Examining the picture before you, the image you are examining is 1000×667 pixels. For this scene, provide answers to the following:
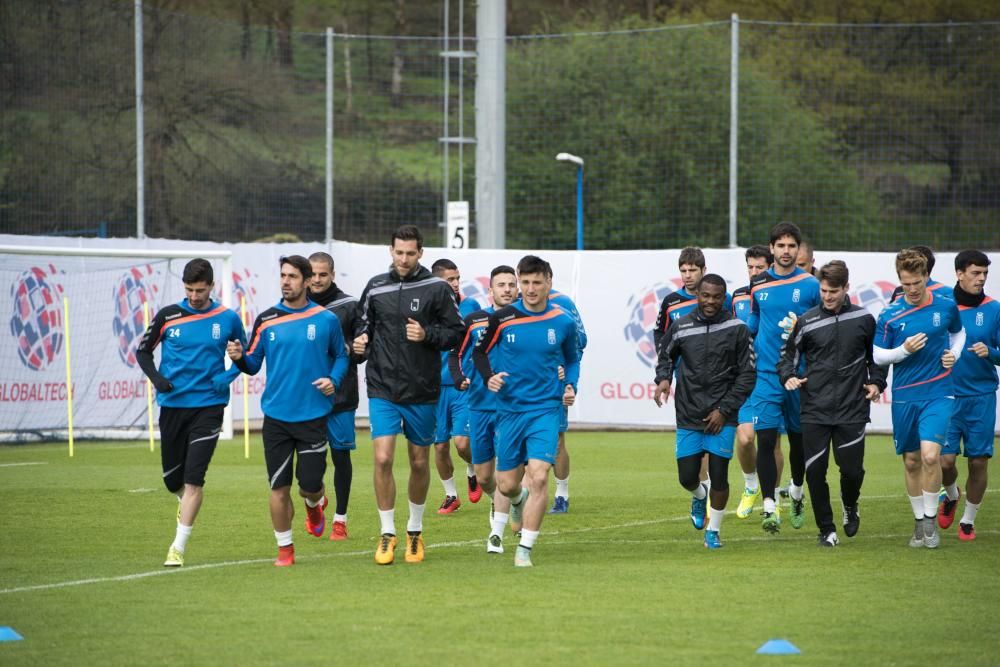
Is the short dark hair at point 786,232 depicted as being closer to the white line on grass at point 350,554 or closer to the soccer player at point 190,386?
the white line on grass at point 350,554

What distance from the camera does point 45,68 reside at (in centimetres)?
2384

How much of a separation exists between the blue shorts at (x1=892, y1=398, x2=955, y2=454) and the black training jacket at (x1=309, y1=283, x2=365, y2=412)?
4.36 meters

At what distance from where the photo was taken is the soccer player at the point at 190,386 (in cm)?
1050

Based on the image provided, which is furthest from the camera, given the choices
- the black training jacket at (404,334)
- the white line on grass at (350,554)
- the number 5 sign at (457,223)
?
the number 5 sign at (457,223)

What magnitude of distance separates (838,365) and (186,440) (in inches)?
193

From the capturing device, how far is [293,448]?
409 inches

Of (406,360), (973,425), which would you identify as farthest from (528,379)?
(973,425)

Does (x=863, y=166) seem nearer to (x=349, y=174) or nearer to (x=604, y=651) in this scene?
(x=349, y=174)

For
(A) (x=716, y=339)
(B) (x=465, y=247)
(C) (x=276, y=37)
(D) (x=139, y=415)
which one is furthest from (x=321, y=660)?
(C) (x=276, y=37)

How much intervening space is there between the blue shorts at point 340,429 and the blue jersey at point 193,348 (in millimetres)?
1796

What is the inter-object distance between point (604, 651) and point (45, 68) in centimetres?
1904

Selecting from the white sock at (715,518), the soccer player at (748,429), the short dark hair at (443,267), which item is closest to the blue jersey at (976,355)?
the soccer player at (748,429)

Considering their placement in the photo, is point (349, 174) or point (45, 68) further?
point (349, 174)

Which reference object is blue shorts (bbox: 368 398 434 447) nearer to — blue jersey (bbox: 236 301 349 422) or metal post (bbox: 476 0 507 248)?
blue jersey (bbox: 236 301 349 422)
